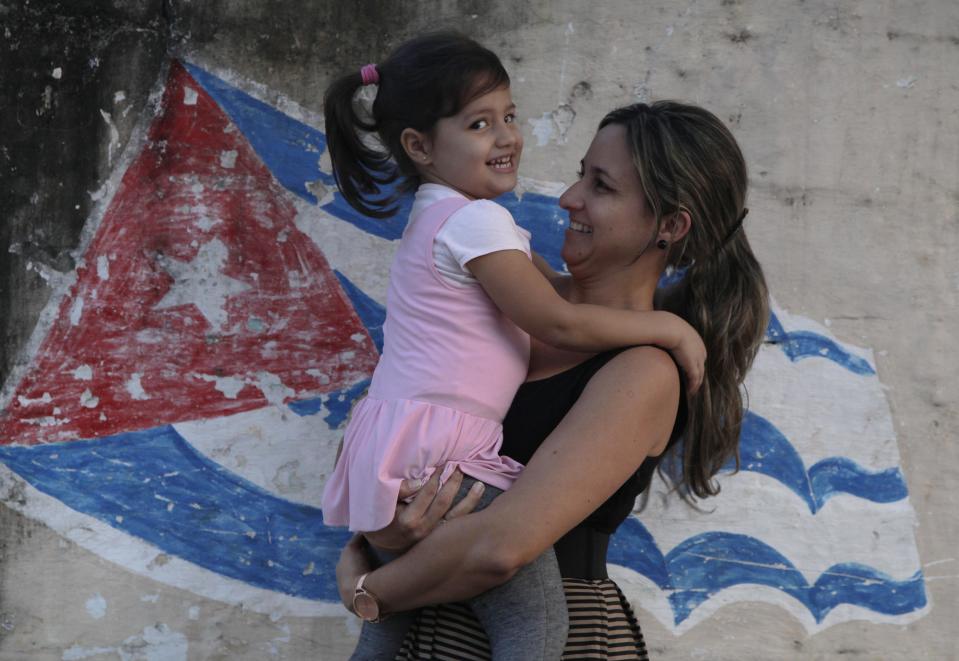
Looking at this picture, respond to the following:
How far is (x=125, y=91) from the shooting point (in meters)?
3.34

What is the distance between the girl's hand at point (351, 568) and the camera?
2209mm

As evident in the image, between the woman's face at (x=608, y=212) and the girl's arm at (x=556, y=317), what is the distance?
21cm

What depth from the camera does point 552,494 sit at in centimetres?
200

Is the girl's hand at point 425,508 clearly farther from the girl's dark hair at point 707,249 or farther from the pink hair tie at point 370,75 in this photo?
the pink hair tie at point 370,75

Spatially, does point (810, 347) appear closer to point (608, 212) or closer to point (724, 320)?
point (724, 320)

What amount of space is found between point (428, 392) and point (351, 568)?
0.42 meters

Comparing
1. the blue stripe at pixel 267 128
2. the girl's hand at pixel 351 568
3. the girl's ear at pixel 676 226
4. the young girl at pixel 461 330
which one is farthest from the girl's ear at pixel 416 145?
the blue stripe at pixel 267 128

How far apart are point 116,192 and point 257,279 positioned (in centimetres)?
52

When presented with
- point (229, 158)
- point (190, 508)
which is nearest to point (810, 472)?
point (190, 508)

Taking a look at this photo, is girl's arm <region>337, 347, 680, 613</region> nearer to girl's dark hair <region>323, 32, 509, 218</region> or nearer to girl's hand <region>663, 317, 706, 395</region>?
girl's hand <region>663, 317, 706, 395</region>

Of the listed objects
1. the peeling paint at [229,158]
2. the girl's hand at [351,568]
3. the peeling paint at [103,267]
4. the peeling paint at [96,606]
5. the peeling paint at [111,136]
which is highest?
the peeling paint at [111,136]

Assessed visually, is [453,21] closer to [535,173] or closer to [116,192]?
[535,173]

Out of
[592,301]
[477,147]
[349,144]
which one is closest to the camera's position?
[477,147]

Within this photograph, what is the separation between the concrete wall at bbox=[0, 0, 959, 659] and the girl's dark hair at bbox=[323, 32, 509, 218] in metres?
0.79
